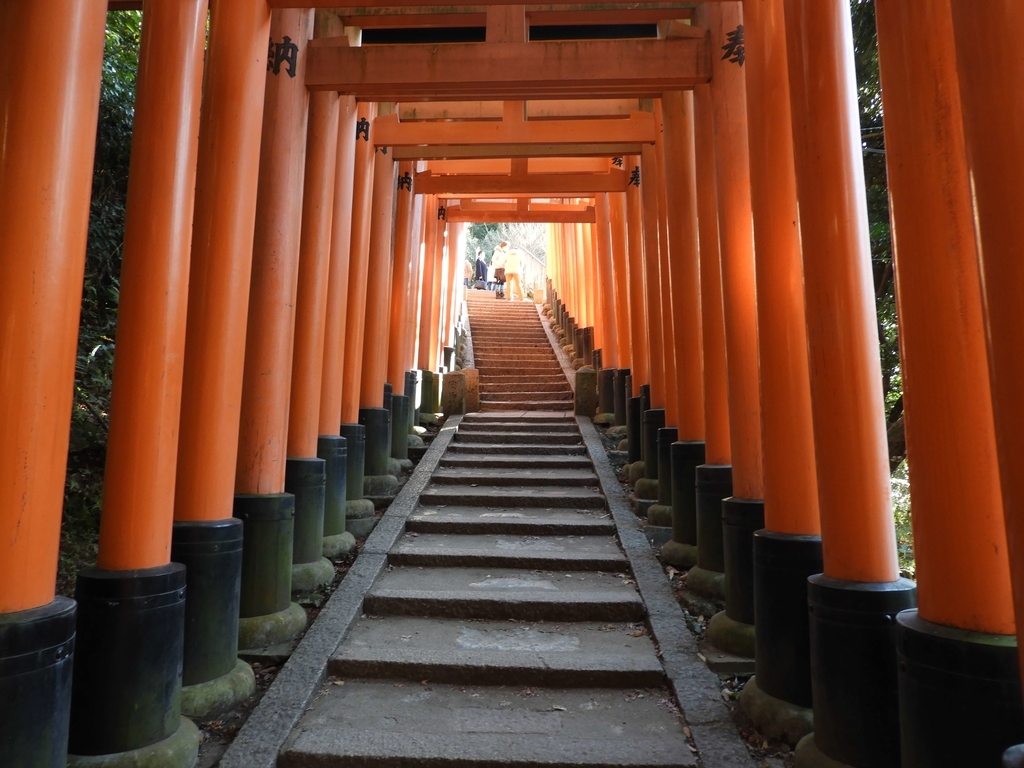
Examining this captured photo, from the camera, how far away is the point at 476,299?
20.8 m

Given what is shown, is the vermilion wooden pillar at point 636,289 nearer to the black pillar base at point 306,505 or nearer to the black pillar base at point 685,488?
the black pillar base at point 685,488

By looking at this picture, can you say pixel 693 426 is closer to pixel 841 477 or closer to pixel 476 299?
pixel 841 477

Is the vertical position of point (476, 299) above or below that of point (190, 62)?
above

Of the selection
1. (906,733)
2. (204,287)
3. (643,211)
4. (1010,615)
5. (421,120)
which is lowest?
(906,733)

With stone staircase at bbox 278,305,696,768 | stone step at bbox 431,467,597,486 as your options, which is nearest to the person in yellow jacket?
stone step at bbox 431,467,597,486

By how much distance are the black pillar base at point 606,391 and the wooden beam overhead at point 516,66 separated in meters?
5.37

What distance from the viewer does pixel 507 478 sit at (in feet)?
22.9

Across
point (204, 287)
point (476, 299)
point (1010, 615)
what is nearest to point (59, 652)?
point (204, 287)

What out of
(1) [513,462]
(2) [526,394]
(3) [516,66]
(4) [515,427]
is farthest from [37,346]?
(2) [526,394]

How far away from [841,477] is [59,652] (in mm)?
2746

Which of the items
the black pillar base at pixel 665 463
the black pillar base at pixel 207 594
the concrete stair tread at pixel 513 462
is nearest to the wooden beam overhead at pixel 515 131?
the black pillar base at pixel 665 463

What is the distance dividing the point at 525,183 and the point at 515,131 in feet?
7.02

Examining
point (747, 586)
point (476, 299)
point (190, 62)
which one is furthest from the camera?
point (476, 299)

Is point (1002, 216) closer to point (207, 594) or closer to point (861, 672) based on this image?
point (861, 672)
